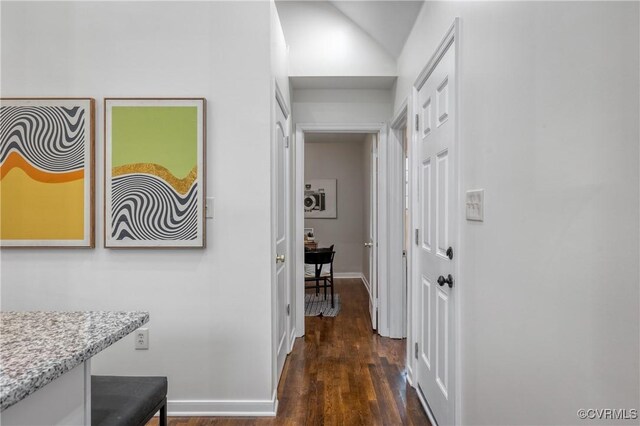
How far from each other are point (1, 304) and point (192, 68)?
69.8 inches

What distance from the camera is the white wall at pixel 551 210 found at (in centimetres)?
77

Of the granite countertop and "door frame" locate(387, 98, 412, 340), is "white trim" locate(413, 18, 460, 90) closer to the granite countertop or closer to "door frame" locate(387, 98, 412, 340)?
"door frame" locate(387, 98, 412, 340)

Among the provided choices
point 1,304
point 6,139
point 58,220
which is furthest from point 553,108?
point 1,304

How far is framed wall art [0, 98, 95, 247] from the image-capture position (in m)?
2.09

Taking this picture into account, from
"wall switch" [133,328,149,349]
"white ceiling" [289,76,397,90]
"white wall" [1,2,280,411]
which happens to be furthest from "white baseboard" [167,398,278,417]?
"white ceiling" [289,76,397,90]

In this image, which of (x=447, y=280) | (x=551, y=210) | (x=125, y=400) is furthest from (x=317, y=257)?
(x=551, y=210)

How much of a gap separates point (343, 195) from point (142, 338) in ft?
16.1

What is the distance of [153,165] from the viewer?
2.10 metres

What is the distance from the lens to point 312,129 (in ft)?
11.5

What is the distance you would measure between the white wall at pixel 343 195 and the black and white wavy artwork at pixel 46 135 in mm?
4751

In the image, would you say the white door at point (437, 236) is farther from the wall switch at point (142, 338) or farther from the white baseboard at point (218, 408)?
the wall switch at point (142, 338)

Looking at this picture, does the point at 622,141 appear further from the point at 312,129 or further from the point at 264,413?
the point at 312,129

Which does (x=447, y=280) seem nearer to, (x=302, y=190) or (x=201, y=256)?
(x=201, y=256)

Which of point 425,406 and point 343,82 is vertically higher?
point 343,82
